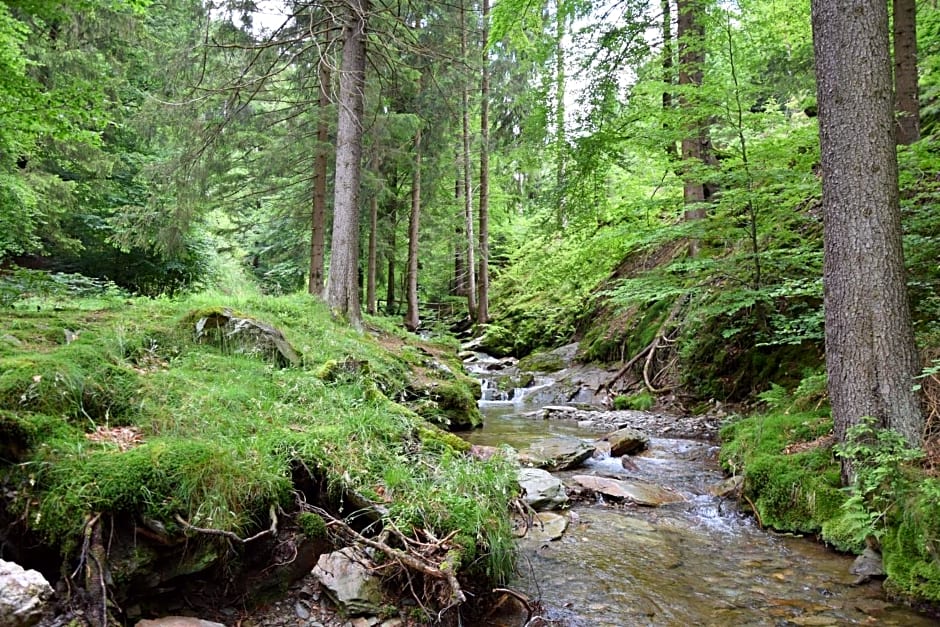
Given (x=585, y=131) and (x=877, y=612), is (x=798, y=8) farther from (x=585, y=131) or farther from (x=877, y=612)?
(x=877, y=612)

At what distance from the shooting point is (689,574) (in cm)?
406

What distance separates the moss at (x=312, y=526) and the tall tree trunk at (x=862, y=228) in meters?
4.15

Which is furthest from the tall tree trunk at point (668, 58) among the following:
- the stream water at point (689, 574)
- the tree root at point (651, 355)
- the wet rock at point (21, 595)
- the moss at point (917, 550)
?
the wet rock at point (21, 595)

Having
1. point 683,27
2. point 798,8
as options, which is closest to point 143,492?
point 683,27

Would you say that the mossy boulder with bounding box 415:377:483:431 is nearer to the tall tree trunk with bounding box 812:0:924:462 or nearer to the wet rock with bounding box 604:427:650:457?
the wet rock with bounding box 604:427:650:457

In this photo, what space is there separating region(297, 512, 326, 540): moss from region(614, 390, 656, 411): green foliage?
309 inches

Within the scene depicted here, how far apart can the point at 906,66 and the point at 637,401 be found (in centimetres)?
646

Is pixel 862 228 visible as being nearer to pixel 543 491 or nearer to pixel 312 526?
pixel 543 491

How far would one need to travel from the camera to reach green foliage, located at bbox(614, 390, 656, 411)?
10.1 metres

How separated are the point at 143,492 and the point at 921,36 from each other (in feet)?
36.0

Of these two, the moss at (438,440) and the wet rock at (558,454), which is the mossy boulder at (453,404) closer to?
the wet rock at (558,454)

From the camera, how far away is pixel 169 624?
2717mm

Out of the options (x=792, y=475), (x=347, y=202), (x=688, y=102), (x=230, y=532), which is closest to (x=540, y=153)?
(x=688, y=102)

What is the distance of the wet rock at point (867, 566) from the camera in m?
3.80
